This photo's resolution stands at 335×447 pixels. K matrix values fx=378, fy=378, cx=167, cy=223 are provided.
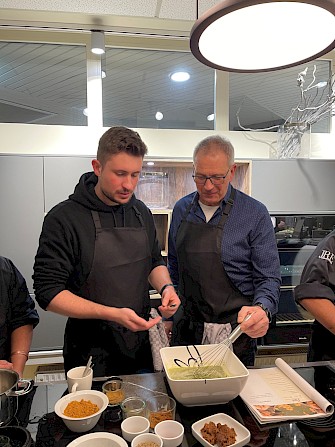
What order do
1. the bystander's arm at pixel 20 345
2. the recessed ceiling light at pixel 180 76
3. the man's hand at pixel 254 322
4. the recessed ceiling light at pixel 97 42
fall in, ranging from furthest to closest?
the recessed ceiling light at pixel 180 76
the recessed ceiling light at pixel 97 42
the bystander's arm at pixel 20 345
the man's hand at pixel 254 322

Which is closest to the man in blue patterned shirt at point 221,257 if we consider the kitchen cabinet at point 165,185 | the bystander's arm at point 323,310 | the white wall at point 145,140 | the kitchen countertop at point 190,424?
the bystander's arm at point 323,310

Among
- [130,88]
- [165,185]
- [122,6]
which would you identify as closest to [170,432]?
[165,185]

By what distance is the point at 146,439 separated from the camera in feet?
3.10

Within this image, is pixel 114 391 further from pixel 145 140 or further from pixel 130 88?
pixel 130 88

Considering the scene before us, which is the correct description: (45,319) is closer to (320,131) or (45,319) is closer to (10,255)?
(10,255)

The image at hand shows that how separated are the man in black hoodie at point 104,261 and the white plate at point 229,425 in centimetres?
47

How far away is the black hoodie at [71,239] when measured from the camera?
1.40 meters

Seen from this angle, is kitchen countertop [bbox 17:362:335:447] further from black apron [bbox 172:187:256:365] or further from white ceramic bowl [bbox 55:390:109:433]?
black apron [bbox 172:187:256:365]

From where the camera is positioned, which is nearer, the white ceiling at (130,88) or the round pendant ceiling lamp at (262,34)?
the round pendant ceiling lamp at (262,34)

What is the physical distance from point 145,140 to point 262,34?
2.29 metres

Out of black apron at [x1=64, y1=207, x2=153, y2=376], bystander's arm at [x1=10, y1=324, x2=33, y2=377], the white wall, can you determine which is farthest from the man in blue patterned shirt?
the white wall

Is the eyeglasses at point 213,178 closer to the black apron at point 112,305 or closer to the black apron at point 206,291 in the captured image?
the black apron at point 206,291

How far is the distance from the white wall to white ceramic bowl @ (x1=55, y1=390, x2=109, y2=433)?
222 centimetres

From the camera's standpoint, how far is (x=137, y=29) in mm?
2965
